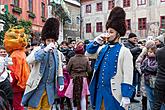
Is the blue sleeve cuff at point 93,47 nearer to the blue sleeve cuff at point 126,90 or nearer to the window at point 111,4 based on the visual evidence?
the blue sleeve cuff at point 126,90

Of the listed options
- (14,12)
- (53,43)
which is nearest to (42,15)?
(14,12)

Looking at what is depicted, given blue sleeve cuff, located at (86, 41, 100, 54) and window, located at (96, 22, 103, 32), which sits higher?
window, located at (96, 22, 103, 32)

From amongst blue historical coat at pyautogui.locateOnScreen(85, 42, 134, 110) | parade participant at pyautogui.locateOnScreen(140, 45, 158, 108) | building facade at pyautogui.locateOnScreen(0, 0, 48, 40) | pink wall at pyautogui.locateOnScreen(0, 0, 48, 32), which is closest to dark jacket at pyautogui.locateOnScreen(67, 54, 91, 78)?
parade participant at pyautogui.locateOnScreen(140, 45, 158, 108)

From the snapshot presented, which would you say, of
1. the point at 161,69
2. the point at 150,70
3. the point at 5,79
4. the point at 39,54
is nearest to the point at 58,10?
the point at 150,70

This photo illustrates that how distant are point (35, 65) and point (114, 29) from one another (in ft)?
4.86

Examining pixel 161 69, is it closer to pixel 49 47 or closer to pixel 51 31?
pixel 49 47

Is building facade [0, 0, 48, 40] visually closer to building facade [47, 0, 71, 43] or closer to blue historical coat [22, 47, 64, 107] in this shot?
building facade [47, 0, 71, 43]

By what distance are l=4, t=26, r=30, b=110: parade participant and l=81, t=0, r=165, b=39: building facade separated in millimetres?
25663

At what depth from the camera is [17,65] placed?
6188mm

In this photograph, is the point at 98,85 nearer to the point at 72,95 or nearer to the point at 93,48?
the point at 93,48

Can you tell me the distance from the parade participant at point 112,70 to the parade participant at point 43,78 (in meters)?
0.88

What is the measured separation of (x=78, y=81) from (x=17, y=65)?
7.22ft

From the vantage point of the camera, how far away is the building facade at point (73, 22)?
38794 millimetres

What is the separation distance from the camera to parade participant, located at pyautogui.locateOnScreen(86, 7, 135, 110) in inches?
185
